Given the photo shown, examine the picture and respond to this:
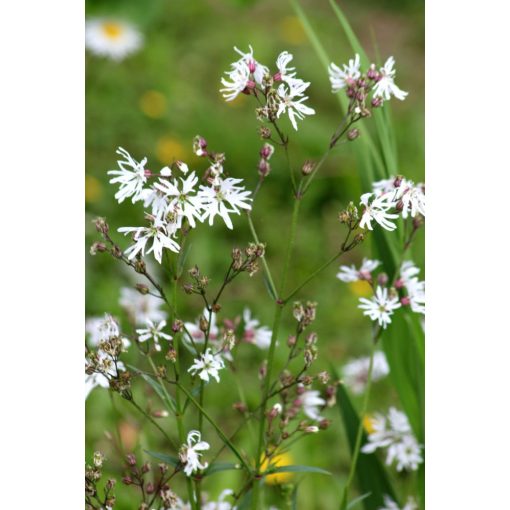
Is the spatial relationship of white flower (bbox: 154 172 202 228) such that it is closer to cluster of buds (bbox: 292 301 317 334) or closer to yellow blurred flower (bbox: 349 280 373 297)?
cluster of buds (bbox: 292 301 317 334)

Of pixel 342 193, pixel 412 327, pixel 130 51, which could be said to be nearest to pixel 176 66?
pixel 130 51

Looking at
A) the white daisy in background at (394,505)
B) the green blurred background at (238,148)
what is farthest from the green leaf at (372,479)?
the green blurred background at (238,148)

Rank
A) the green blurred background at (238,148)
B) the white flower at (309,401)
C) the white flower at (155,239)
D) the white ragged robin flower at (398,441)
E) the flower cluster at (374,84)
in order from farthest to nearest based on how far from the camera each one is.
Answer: the green blurred background at (238,148) < the white ragged robin flower at (398,441) < the white flower at (309,401) < the flower cluster at (374,84) < the white flower at (155,239)

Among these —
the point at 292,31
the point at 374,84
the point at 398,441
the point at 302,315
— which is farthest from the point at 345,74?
the point at 292,31

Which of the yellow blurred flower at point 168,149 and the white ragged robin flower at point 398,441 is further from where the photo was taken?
the yellow blurred flower at point 168,149

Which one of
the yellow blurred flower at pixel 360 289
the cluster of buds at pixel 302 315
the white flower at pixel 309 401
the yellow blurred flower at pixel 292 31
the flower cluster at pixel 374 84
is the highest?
the yellow blurred flower at pixel 292 31

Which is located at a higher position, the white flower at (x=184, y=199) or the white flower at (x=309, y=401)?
the white flower at (x=184, y=199)

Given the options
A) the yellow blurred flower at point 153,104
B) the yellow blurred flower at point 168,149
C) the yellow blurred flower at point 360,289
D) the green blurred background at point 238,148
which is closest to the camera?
the green blurred background at point 238,148

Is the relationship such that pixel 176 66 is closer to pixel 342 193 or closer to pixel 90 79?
pixel 90 79

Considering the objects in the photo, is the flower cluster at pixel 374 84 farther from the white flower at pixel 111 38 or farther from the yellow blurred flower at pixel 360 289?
the white flower at pixel 111 38
